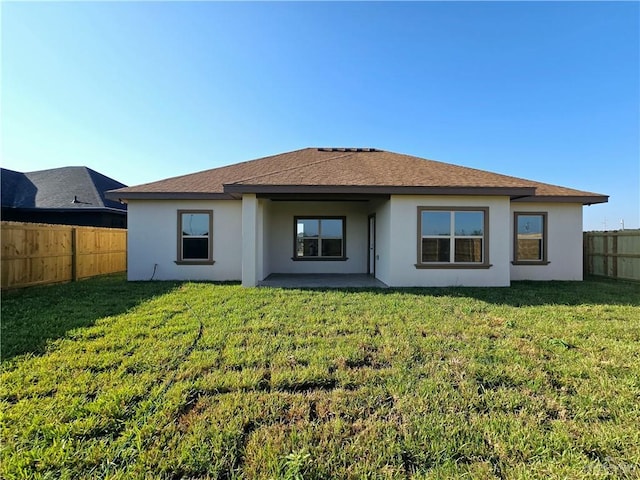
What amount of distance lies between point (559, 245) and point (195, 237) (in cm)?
1239

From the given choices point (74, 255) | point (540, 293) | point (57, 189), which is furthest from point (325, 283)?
point (57, 189)

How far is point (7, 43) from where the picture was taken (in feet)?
24.7

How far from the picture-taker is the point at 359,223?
12.1 metres

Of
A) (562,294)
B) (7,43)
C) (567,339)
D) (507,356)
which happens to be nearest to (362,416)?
(507,356)

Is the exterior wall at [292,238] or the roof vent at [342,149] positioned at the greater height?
the roof vent at [342,149]

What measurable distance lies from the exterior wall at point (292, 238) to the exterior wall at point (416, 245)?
3.09 meters

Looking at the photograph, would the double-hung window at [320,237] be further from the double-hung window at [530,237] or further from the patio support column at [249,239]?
the double-hung window at [530,237]

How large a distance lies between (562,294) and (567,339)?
4290mm

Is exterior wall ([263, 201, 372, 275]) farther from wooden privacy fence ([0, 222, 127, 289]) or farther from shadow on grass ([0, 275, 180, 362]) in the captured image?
wooden privacy fence ([0, 222, 127, 289])

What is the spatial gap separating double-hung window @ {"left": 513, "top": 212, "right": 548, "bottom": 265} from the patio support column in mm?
8711

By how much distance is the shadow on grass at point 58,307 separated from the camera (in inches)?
176

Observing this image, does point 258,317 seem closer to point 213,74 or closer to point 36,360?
point 36,360

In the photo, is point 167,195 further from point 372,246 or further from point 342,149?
point 342,149

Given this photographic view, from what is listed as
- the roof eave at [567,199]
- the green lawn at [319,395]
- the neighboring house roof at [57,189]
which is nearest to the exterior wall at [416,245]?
the roof eave at [567,199]
